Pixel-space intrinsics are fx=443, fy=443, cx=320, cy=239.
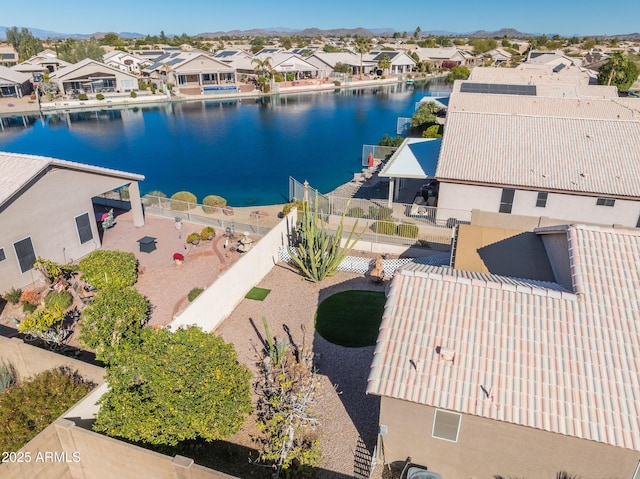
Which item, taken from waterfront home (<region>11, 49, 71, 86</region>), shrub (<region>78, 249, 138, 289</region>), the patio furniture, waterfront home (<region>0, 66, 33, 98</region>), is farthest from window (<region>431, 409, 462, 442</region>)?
waterfront home (<region>11, 49, 71, 86</region>)

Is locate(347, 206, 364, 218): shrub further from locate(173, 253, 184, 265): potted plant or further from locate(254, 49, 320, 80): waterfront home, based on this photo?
locate(254, 49, 320, 80): waterfront home

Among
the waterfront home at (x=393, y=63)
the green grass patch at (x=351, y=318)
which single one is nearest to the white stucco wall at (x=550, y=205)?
the green grass patch at (x=351, y=318)

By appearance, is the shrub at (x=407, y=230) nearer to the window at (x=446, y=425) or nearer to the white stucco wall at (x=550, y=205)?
the white stucco wall at (x=550, y=205)

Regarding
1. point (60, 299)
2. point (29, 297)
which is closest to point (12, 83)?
point (29, 297)

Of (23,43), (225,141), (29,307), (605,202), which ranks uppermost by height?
(23,43)

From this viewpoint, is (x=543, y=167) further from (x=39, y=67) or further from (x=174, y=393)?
(x=39, y=67)

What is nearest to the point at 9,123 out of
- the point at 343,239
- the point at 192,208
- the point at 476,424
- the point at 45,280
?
the point at 192,208

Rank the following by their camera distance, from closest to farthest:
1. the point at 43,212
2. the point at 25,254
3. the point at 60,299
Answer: the point at 60,299, the point at 25,254, the point at 43,212
